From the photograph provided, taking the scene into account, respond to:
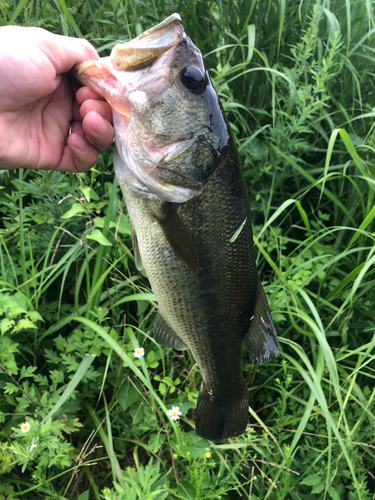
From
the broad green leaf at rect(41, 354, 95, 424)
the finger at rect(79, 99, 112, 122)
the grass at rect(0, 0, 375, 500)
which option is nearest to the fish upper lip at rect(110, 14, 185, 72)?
the finger at rect(79, 99, 112, 122)

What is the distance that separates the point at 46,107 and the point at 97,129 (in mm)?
408

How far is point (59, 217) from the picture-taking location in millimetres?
1929

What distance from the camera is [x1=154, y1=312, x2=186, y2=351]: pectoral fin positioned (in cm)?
151

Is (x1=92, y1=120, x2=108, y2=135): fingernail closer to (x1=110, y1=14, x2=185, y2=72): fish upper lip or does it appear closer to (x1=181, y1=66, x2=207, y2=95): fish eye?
(x1=110, y1=14, x2=185, y2=72): fish upper lip

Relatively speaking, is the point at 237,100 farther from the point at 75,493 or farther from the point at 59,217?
the point at 75,493

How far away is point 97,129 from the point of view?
1311 millimetres

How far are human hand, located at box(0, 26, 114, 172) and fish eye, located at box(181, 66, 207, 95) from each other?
35 cm

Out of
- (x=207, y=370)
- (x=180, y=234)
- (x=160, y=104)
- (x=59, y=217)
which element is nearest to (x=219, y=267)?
(x=180, y=234)

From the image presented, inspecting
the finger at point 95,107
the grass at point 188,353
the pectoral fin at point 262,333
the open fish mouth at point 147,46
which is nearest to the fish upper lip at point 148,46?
the open fish mouth at point 147,46

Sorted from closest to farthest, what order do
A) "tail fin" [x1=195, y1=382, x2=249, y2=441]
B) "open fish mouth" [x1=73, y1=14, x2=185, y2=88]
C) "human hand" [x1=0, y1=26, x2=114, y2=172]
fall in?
1. "open fish mouth" [x1=73, y1=14, x2=185, y2=88]
2. "human hand" [x1=0, y1=26, x2=114, y2=172]
3. "tail fin" [x1=195, y1=382, x2=249, y2=441]

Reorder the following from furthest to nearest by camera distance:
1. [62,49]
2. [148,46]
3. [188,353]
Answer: [188,353]
[62,49]
[148,46]

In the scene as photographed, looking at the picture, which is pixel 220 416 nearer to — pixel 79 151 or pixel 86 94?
→ pixel 79 151

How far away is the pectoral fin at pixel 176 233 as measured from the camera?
4.00 feet

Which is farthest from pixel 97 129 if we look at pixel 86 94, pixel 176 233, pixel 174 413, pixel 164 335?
pixel 174 413
